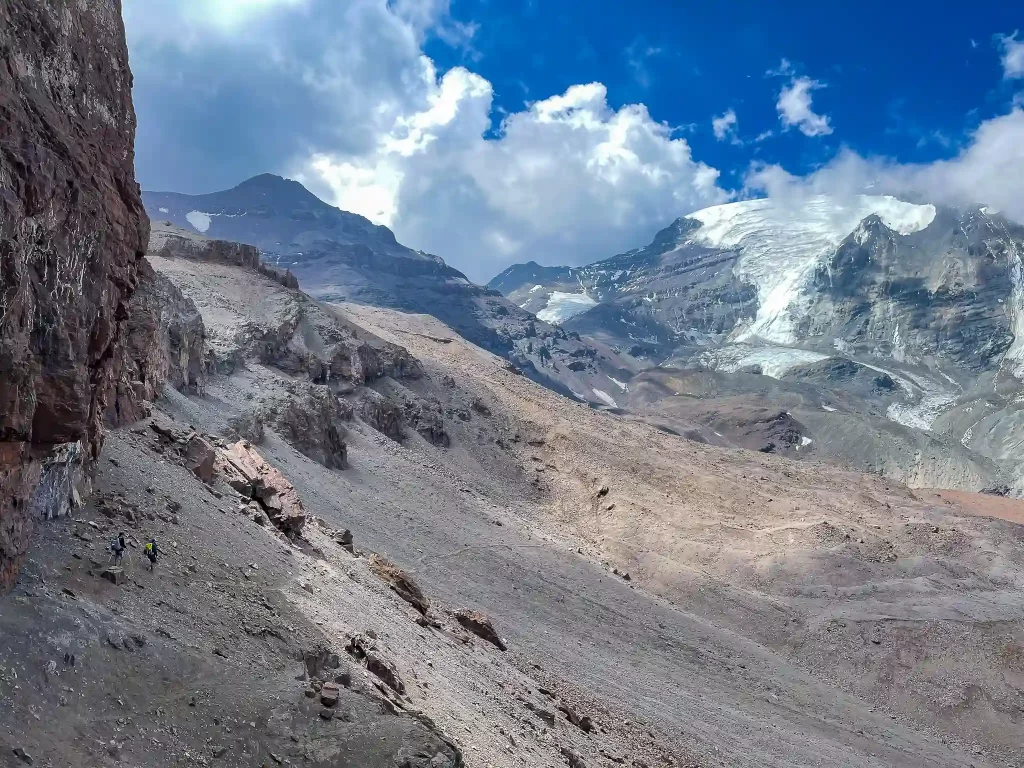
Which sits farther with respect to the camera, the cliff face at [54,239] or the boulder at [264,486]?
the boulder at [264,486]

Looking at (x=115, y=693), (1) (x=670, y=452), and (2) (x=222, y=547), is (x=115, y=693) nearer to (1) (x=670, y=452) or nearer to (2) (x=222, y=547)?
(2) (x=222, y=547)

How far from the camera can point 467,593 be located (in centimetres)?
3338

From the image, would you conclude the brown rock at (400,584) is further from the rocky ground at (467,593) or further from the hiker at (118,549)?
→ the hiker at (118,549)

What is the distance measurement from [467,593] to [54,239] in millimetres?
23898

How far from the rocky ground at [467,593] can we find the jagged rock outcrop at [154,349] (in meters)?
1.25

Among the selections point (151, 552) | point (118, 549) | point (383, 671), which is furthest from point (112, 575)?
point (383, 671)

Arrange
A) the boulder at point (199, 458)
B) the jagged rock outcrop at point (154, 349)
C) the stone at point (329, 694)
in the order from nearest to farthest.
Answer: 1. the stone at point (329, 694)
2. the boulder at point (199, 458)
3. the jagged rock outcrop at point (154, 349)

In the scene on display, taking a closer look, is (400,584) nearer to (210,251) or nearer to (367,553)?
(367,553)

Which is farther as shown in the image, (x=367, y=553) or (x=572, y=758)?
(x=367, y=553)

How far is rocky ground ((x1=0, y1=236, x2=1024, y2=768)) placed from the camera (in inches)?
459

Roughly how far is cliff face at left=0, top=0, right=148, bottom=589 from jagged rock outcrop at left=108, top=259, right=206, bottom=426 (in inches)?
232

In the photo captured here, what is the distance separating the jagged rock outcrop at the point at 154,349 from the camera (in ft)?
73.9

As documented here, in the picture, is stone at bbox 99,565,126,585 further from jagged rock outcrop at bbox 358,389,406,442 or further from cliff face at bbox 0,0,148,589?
jagged rock outcrop at bbox 358,389,406,442

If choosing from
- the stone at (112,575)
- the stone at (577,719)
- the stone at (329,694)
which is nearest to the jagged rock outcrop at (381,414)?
the stone at (577,719)
